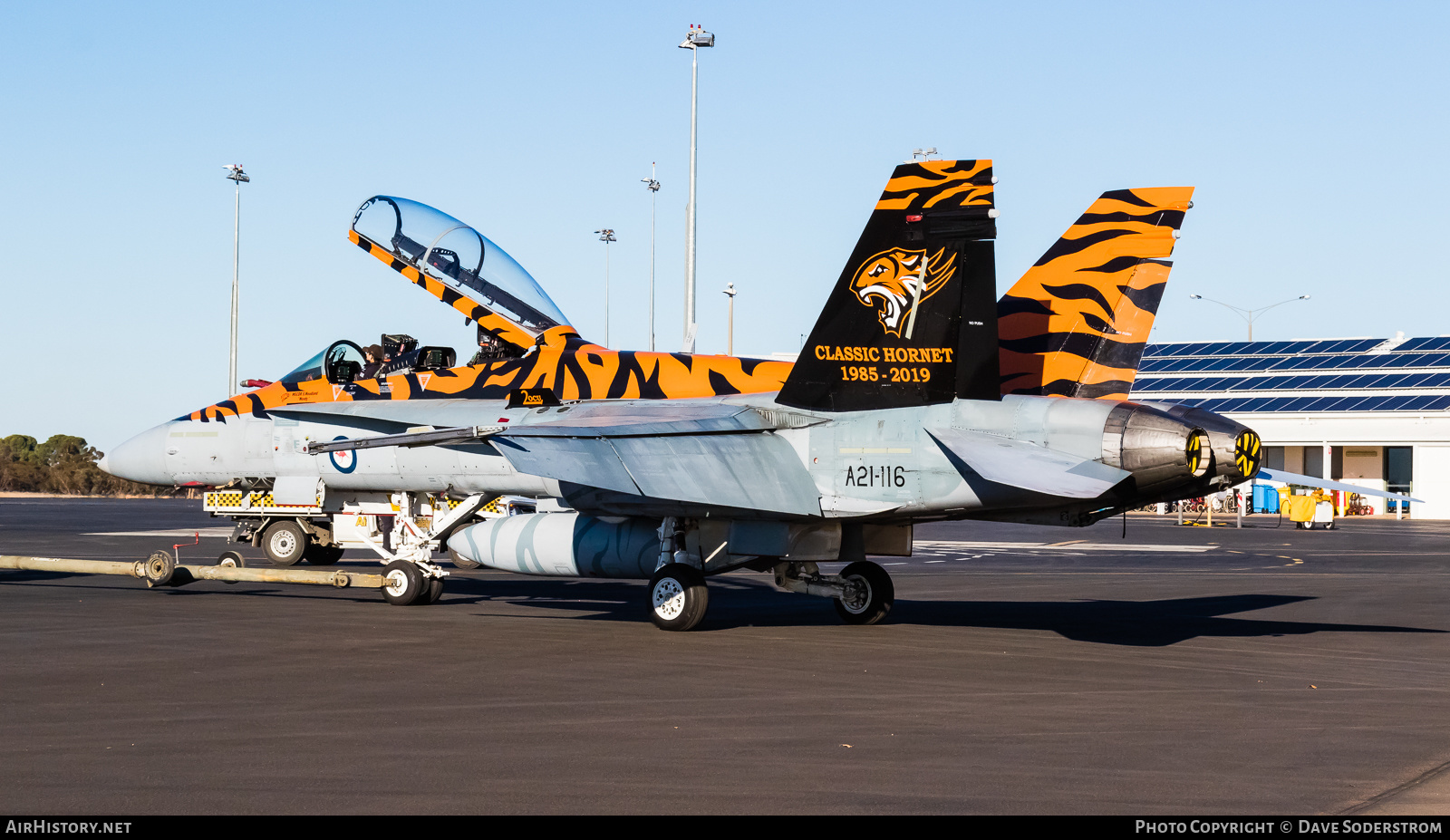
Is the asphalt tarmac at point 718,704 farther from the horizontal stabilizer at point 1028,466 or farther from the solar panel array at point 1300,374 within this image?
the solar panel array at point 1300,374

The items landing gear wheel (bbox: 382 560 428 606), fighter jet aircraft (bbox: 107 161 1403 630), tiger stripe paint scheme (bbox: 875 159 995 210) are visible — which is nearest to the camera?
fighter jet aircraft (bbox: 107 161 1403 630)

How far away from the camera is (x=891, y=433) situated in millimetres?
13312

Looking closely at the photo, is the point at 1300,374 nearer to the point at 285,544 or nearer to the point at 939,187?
the point at 285,544

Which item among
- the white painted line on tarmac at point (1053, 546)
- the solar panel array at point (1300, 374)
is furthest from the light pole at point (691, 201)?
the solar panel array at point (1300, 374)

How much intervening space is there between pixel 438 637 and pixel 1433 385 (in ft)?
185

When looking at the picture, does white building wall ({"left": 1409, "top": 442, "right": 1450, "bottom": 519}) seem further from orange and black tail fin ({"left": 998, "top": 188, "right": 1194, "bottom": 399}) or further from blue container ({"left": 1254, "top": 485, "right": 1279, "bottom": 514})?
orange and black tail fin ({"left": 998, "top": 188, "right": 1194, "bottom": 399})

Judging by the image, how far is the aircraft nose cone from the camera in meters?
19.5

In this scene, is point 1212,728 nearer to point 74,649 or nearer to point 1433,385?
point 74,649

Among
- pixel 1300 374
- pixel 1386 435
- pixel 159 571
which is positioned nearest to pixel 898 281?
pixel 159 571

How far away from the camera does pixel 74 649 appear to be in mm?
12328

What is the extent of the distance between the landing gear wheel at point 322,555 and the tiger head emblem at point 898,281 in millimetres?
12522

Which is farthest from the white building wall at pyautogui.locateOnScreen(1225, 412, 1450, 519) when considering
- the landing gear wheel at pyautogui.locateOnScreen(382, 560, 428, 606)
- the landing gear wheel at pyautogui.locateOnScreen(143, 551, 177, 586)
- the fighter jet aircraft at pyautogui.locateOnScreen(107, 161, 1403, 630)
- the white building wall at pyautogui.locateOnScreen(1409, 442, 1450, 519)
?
the landing gear wheel at pyautogui.locateOnScreen(143, 551, 177, 586)

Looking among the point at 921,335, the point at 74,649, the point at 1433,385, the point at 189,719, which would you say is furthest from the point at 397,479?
the point at 1433,385

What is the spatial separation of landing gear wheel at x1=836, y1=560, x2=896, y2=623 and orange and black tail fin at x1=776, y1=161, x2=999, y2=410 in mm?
2717
